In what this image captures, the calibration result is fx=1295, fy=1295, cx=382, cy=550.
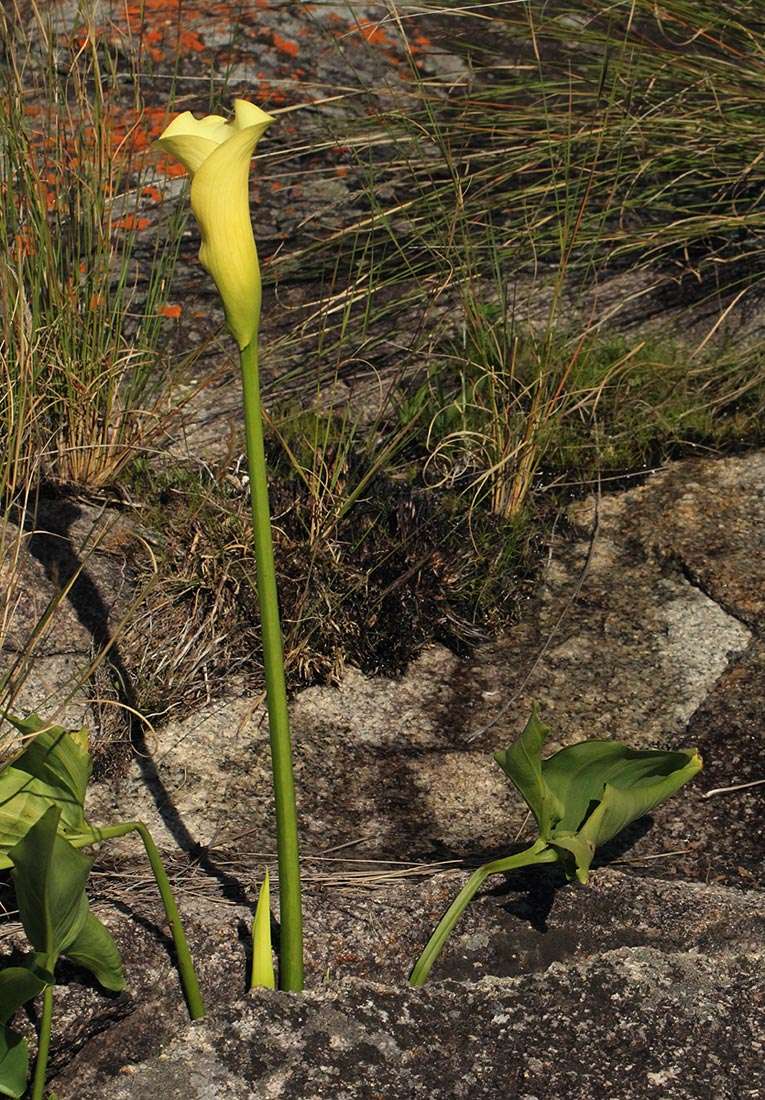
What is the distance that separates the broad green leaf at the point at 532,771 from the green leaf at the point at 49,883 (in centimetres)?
43

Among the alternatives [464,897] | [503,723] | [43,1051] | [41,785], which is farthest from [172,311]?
[43,1051]

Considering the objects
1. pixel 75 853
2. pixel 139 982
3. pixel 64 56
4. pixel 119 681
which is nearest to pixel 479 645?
pixel 119 681

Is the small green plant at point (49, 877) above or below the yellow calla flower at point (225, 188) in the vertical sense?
below

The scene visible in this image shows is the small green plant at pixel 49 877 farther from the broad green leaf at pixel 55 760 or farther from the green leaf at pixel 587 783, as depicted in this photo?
the green leaf at pixel 587 783

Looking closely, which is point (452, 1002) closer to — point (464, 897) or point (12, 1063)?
point (464, 897)

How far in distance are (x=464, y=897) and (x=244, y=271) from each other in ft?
2.21

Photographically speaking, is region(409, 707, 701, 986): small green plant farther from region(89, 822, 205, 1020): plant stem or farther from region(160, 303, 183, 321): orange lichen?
region(160, 303, 183, 321): orange lichen

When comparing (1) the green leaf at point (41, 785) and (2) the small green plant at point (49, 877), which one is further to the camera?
(1) the green leaf at point (41, 785)

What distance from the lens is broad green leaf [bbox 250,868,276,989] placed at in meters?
1.34

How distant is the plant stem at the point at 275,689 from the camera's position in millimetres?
1193

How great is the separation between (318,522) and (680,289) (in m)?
1.06

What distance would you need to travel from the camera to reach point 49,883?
1.13m

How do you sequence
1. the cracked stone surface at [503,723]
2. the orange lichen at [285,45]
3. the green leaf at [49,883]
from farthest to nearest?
the orange lichen at [285,45] → the cracked stone surface at [503,723] → the green leaf at [49,883]

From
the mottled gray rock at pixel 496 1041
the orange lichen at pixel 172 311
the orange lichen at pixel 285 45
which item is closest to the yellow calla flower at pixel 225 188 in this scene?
the mottled gray rock at pixel 496 1041
